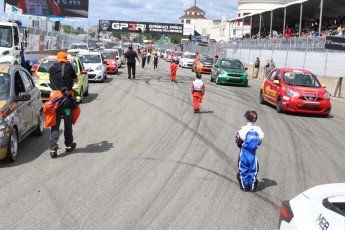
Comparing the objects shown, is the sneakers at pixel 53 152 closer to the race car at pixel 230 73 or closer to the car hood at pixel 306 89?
the car hood at pixel 306 89

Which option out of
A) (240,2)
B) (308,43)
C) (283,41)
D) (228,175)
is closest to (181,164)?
(228,175)

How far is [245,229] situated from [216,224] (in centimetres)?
34


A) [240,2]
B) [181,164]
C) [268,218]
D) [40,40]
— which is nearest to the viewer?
[268,218]

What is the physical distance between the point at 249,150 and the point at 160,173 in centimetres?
162

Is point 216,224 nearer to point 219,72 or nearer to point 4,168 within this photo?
point 4,168

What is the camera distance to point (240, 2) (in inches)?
3469

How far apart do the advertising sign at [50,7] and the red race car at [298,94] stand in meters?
47.5

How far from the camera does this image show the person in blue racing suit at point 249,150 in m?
6.74

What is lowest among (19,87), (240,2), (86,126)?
(86,126)

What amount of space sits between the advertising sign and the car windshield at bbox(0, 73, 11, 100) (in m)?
52.2

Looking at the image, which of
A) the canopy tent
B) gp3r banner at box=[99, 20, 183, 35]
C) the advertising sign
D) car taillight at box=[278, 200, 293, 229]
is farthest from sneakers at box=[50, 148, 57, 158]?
gp3r banner at box=[99, 20, 183, 35]

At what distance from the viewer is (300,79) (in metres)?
16.5

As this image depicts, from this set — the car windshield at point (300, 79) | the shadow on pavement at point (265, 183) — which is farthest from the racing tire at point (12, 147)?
the car windshield at point (300, 79)

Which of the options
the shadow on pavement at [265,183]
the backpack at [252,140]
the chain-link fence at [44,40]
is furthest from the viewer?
the chain-link fence at [44,40]
